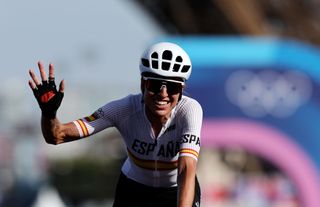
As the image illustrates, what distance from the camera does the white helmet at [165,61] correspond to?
968 cm

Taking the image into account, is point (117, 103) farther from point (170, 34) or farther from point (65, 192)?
point (65, 192)

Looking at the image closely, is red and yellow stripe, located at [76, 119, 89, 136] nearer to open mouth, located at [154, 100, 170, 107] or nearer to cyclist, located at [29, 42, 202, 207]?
cyclist, located at [29, 42, 202, 207]

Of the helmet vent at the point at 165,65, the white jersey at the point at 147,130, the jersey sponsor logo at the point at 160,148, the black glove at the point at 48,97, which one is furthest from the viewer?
the jersey sponsor logo at the point at 160,148

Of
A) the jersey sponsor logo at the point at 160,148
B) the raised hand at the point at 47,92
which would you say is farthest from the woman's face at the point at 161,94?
the raised hand at the point at 47,92

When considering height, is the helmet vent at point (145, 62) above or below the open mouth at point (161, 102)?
above

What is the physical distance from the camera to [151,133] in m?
10.1

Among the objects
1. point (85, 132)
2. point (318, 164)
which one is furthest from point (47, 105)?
point (318, 164)

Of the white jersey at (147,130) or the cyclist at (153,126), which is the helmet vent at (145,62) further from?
the white jersey at (147,130)

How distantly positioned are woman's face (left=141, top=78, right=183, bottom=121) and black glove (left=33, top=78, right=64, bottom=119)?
804 mm

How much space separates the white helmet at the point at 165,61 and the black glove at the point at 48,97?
83cm

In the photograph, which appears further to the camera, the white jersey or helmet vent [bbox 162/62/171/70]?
the white jersey

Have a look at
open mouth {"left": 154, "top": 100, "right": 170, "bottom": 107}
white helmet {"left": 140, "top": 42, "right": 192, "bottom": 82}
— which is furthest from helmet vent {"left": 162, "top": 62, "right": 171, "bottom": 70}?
open mouth {"left": 154, "top": 100, "right": 170, "bottom": 107}

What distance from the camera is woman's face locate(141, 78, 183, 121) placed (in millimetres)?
9711

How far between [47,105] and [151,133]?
3.40ft
